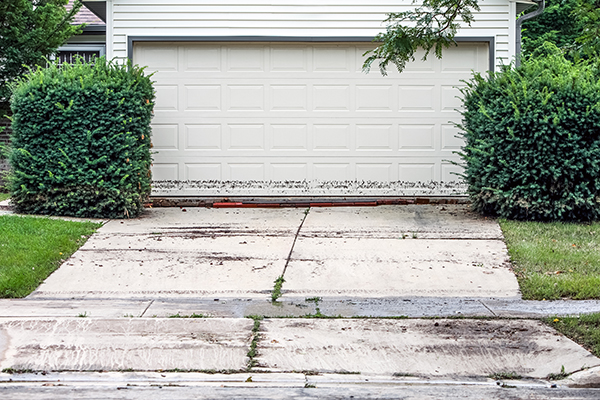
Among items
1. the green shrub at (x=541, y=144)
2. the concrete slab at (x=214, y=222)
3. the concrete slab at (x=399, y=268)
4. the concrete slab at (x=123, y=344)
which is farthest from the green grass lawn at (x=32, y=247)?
the green shrub at (x=541, y=144)

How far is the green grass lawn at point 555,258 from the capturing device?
700 centimetres

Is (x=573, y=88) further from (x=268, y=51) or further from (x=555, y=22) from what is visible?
(x=555, y=22)

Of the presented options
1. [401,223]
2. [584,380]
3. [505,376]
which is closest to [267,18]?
[401,223]

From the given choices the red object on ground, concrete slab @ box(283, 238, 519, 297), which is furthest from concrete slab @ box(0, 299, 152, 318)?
the red object on ground

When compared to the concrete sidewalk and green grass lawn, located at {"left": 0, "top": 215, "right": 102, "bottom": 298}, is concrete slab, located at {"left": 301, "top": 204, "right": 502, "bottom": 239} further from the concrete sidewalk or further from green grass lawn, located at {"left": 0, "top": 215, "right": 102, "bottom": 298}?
green grass lawn, located at {"left": 0, "top": 215, "right": 102, "bottom": 298}

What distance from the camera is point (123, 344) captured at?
541 cm

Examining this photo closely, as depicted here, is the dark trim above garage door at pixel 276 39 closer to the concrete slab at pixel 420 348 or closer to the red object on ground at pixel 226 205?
the red object on ground at pixel 226 205

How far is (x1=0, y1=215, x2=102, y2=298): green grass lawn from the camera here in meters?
7.16

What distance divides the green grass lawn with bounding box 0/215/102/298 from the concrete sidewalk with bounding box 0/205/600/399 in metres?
0.19

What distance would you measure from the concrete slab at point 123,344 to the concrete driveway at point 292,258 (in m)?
1.12

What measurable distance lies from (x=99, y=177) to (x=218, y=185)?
256cm

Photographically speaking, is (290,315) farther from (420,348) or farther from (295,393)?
(295,393)

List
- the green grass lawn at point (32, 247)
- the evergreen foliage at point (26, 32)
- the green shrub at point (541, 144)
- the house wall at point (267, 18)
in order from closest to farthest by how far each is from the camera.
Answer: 1. the green grass lawn at point (32, 247)
2. the green shrub at point (541, 144)
3. the house wall at point (267, 18)
4. the evergreen foliage at point (26, 32)

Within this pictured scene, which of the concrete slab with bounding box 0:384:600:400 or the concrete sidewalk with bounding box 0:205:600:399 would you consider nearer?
the concrete slab with bounding box 0:384:600:400
